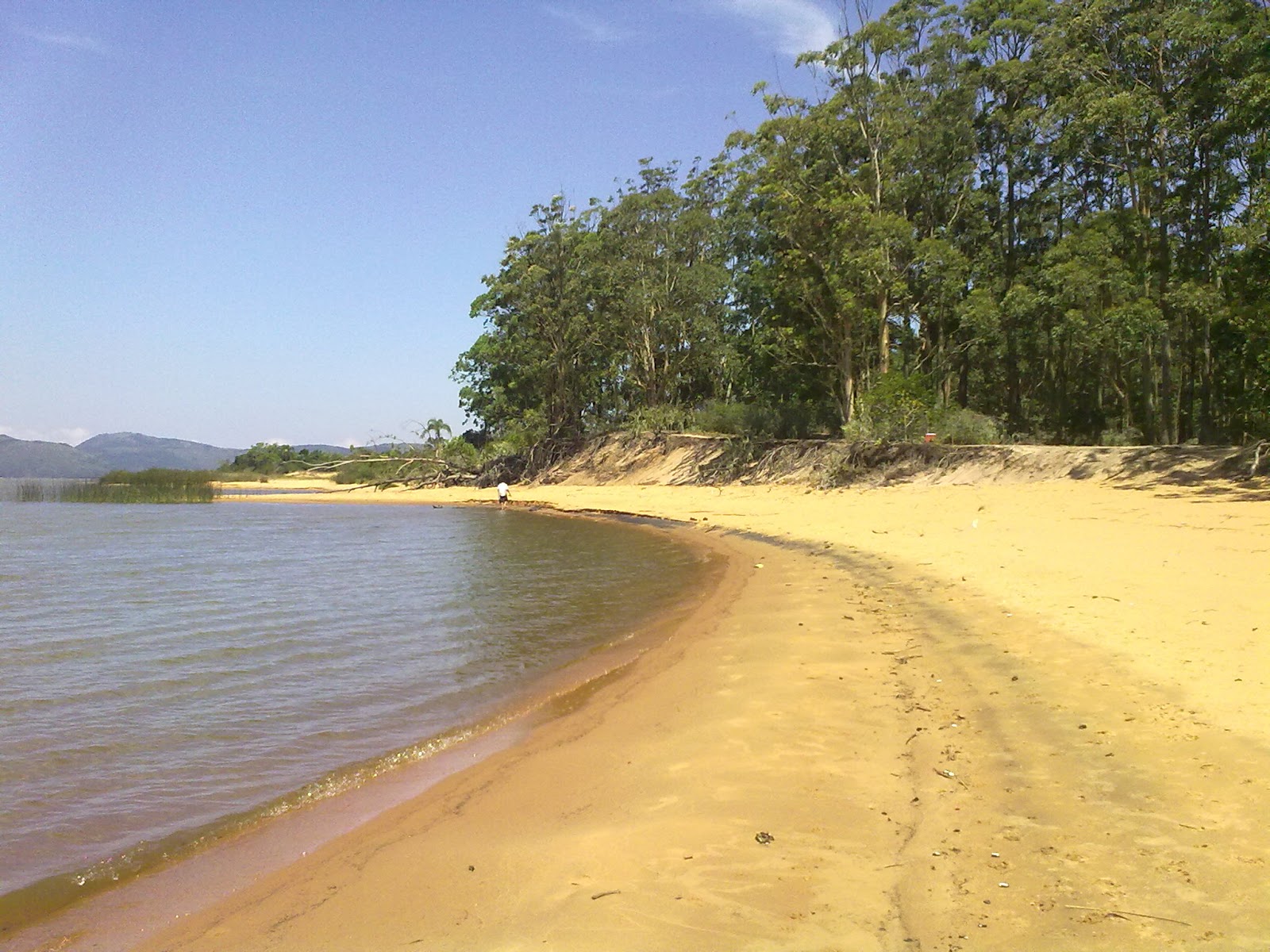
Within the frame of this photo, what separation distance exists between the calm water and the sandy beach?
1180mm

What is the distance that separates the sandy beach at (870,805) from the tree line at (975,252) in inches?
567

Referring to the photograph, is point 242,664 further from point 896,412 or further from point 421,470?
point 421,470

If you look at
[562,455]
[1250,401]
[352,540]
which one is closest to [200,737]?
[352,540]

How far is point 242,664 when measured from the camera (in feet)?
29.6

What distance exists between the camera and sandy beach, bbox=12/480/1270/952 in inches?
138

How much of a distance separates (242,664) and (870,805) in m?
6.81

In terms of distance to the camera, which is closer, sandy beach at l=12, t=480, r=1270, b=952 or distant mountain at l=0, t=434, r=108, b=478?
sandy beach at l=12, t=480, r=1270, b=952

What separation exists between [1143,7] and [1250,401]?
38.7ft

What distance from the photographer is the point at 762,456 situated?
32500 mm

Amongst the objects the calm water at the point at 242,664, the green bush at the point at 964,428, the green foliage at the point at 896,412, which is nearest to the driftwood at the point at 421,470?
the green foliage at the point at 896,412

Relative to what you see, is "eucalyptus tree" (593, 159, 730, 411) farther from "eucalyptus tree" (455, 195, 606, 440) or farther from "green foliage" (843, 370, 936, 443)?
"green foliage" (843, 370, 936, 443)

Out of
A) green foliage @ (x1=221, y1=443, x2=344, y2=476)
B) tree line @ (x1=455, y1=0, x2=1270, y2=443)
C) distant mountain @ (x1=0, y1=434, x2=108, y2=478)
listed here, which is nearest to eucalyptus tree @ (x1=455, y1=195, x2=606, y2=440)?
tree line @ (x1=455, y1=0, x2=1270, y2=443)

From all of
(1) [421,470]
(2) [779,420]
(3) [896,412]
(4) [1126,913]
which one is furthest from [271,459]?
(4) [1126,913]

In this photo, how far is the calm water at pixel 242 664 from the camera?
5418 millimetres
